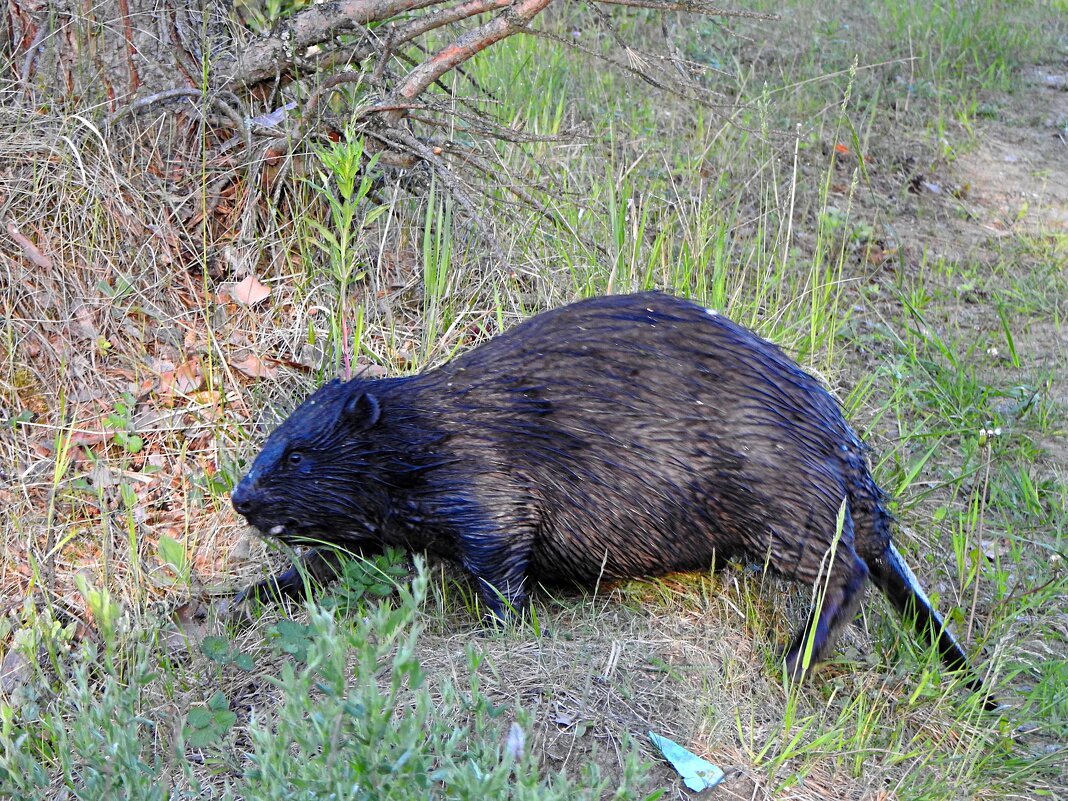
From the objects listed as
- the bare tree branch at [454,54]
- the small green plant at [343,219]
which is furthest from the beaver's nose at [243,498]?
the bare tree branch at [454,54]

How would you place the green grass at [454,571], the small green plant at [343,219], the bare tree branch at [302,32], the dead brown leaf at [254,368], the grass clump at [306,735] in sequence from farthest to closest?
the bare tree branch at [302,32] < the dead brown leaf at [254,368] < the small green plant at [343,219] < the green grass at [454,571] < the grass clump at [306,735]

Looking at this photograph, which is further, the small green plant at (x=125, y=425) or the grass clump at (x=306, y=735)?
the small green plant at (x=125, y=425)

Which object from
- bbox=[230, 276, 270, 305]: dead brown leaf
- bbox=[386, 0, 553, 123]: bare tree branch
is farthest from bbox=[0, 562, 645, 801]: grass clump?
bbox=[386, 0, 553, 123]: bare tree branch

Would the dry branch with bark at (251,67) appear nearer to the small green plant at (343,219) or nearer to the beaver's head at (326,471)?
the small green plant at (343,219)

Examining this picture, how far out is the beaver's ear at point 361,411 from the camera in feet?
10.5

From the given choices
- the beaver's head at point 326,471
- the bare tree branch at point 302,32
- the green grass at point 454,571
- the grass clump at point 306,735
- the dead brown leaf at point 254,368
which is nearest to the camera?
the grass clump at point 306,735

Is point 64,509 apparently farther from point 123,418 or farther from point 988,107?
point 988,107

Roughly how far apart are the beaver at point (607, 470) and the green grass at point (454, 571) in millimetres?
186

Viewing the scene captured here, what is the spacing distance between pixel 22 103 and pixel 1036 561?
12.9 feet

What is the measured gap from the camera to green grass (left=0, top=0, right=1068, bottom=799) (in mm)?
2543

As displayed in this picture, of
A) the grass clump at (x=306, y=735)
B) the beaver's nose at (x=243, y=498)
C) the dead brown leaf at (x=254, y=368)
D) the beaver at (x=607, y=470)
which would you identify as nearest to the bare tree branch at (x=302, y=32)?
the dead brown leaf at (x=254, y=368)

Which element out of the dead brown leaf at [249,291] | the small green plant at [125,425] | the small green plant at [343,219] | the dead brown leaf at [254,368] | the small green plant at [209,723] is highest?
the small green plant at [343,219]

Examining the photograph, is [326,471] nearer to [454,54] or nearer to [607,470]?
[607,470]

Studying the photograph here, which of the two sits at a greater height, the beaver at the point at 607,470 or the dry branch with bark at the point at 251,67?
the dry branch with bark at the point at 251,67
